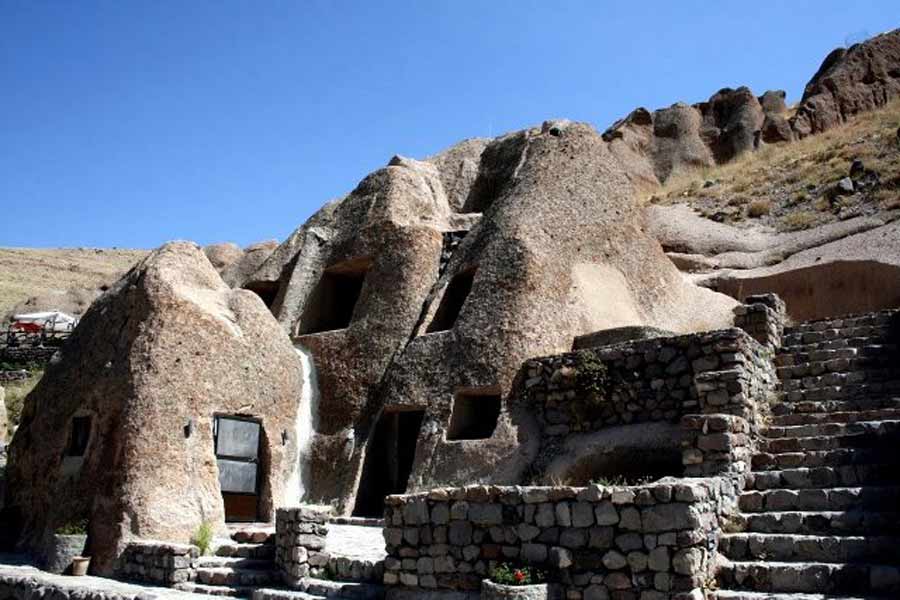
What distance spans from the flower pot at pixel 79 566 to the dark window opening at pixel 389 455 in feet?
18.9

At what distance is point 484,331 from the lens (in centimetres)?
1605

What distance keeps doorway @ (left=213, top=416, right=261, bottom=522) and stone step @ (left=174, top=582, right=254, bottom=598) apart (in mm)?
2998

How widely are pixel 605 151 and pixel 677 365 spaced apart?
927 centimetres

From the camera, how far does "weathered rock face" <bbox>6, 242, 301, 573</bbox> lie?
13289 millimetres

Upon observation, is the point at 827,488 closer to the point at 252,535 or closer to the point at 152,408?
the point at 252,535

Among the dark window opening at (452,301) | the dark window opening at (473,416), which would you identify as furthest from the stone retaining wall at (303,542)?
the dark window opening at (452,301)

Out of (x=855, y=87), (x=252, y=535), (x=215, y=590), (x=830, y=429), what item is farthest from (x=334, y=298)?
(x=855, y=87)

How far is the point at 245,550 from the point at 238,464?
9.65 ft

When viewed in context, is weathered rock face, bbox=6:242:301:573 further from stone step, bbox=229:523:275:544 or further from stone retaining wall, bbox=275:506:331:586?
stone retaining wall, bbox=275:506:331:586

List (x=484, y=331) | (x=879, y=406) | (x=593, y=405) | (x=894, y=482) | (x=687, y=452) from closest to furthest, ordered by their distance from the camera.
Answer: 1. (x=894, y=482)
2. (x=687, y=452)
3. (x=879, y=406)
4. (x=593, y=405)
5. (x=484, y=331)

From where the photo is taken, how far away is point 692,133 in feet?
144

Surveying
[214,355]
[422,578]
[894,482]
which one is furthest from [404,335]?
[894,482]

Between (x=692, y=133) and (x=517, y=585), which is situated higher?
(x=692, y=133)

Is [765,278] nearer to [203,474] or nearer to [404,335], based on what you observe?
[404,335]
